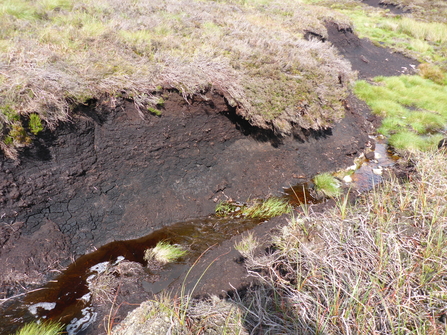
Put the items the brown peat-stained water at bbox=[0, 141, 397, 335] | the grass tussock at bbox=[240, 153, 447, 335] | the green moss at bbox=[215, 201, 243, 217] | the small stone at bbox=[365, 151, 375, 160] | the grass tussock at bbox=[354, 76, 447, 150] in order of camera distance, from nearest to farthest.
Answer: the grass tussock at bbox=[240, 153, 447, 335] < the brown peat-stained water at bbox=[0, 141, 397, 335] < the green moss at bbox=[215, 201, 243, 217] < the small stone at bbox=[365, 151, 375, 160] < the grass tussock at bbox=[354, 76, 447, 150]

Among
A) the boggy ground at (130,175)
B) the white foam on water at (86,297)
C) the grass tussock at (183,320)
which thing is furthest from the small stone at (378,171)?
the white foam on water at (86,297)

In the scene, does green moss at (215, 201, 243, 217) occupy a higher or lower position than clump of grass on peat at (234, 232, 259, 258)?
lower

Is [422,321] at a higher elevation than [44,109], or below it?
below

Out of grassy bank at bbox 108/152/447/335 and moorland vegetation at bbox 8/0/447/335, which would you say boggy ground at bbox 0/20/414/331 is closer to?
moorland vegetation at bbox 8/0/447/335

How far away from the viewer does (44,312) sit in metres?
3.87

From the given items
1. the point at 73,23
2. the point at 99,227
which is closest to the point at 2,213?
the point at 99,227

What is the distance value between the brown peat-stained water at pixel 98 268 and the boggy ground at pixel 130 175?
0.19 metres

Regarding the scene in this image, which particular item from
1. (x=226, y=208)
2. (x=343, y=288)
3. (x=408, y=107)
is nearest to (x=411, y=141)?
(x=408, y=107)

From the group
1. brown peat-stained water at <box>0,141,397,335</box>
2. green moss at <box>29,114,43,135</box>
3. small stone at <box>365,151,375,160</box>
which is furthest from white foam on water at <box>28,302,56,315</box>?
small stone at <box>365,151,375,160</box>

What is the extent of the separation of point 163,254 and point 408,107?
38.0 ft

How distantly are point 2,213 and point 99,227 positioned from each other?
1455 millimetres

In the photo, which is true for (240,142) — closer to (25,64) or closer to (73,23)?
(25,64)

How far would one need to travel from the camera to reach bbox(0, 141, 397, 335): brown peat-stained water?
12.5 feet

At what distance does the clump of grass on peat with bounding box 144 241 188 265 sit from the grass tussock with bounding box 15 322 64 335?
1525 millimetres
